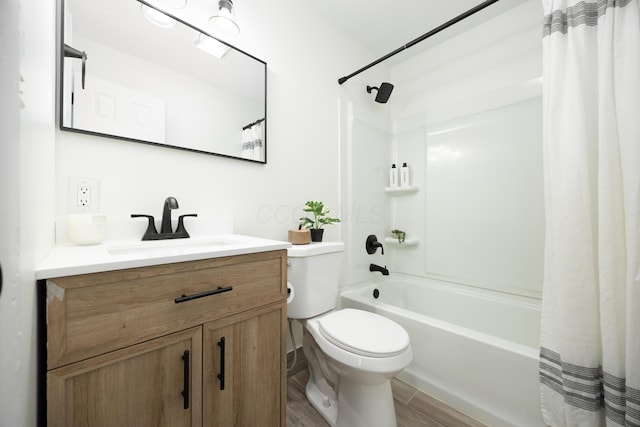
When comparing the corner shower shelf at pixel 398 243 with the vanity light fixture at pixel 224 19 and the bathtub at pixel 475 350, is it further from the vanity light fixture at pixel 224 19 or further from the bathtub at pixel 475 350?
the vanity light fixture at pixel 224 19

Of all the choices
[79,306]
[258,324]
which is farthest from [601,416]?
[79,306]

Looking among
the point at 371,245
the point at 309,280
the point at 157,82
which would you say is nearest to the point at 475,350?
the point at 309,280

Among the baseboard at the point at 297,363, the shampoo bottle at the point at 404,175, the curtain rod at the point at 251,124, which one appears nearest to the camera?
the curtain rod at the point at 251,124

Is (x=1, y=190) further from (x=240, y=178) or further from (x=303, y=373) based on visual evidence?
(x=303, y=373)

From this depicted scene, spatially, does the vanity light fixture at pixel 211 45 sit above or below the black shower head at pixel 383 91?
below

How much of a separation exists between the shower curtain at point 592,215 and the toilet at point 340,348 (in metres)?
0.58

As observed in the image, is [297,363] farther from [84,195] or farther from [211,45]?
[211,45]

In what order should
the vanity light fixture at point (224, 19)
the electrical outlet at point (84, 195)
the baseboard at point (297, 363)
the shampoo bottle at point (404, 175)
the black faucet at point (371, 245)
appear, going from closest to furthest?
the electrical outlet at point (84, 195) → the vanity light fixture at point (224, 19) → the baseboard at point (297, 363) → the black faucet at point (371, 245) → the shampoo bottle at point (404, 175)

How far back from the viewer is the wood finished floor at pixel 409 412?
1.18 meters

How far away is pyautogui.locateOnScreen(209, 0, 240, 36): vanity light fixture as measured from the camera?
1.18m

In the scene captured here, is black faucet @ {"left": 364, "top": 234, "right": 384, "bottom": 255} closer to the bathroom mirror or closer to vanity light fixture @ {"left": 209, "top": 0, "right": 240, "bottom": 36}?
the bathroom mirror

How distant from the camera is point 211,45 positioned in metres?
1.25

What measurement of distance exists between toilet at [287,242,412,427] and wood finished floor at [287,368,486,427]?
0.05 metres

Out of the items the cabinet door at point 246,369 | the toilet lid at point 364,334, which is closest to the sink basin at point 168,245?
the cabinet door at point 246,369
